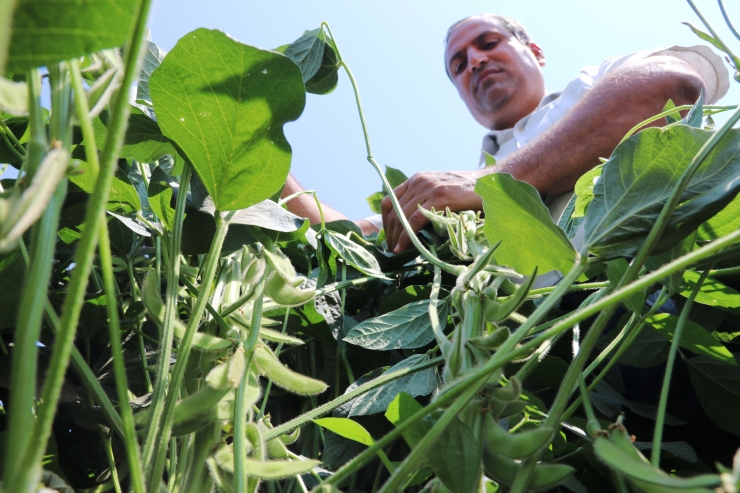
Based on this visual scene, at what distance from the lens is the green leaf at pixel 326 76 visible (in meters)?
0.68

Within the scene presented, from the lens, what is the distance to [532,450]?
0.80 ft

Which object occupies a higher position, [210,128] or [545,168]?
[210,128]

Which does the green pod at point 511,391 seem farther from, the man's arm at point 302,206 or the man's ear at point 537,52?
the man's ear at point 537,52

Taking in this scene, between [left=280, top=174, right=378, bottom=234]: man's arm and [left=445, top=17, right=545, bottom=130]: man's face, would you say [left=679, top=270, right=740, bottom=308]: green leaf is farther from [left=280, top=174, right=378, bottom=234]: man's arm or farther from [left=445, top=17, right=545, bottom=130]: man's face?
[left=445, top=17, right=545, bottom=130]: man's face

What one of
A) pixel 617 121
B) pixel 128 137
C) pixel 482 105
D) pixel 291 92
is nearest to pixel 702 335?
pixel 291 92

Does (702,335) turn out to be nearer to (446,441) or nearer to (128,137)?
(446,441)

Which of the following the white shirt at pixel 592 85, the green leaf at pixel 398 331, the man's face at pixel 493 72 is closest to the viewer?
the green leaf at pixel 398 331

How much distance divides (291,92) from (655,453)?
255 millimetres

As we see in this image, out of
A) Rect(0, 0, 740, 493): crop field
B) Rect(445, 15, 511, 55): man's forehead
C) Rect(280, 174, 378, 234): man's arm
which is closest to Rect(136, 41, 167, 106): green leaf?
Rect(0, 0, 740, 493): crop field

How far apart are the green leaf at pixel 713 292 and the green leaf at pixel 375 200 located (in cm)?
75

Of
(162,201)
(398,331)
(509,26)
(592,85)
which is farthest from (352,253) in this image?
(509,26)

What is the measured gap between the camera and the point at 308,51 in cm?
63

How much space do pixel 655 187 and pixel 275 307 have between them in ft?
0.75

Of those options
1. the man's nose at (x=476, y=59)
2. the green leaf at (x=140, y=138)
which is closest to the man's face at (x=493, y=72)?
the man's nose at (x=476, y=59)
